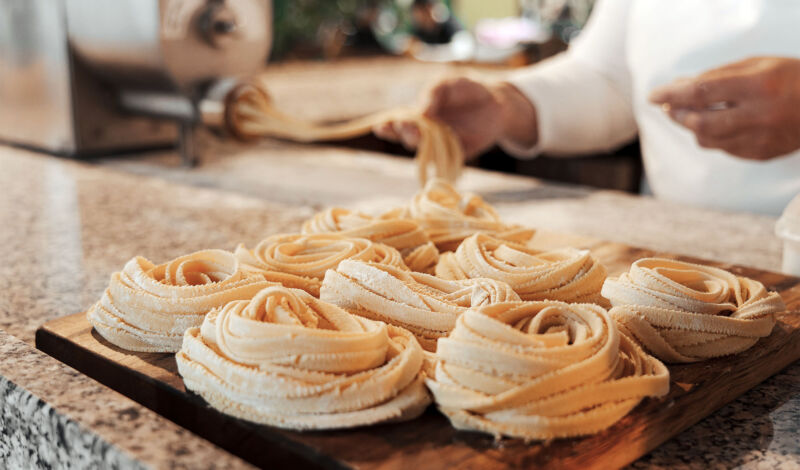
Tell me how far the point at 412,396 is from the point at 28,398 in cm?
32

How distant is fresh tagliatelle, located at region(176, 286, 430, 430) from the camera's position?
0.63m

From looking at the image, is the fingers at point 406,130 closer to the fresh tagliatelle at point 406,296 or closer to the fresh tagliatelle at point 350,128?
the fresh tagliatelle at point 350,128

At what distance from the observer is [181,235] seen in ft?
4.25

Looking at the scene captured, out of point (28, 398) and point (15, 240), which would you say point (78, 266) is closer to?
point (15, 240)

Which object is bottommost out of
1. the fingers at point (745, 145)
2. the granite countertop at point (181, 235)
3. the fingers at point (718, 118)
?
the granite countertop at point (181, 235)

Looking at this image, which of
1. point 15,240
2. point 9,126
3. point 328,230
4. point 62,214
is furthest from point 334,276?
point 9,126

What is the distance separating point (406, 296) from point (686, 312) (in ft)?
0.85

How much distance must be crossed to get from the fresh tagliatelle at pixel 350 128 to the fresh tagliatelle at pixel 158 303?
752 mm

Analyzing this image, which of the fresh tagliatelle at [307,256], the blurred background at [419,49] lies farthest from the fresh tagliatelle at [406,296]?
the blurred background at [419,49]

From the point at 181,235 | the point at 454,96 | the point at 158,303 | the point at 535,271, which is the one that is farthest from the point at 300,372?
the point at 454,96

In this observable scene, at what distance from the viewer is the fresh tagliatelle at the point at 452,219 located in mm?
1068

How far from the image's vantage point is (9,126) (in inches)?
74.4

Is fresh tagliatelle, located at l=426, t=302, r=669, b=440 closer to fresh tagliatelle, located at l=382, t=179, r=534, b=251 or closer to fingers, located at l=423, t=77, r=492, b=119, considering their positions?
fresh tagliatelle, located at l=382, t=179, r=534, b=251

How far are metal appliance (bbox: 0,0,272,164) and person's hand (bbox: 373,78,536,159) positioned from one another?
0.34 metres
